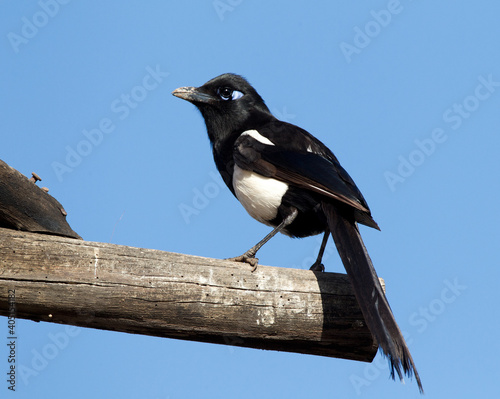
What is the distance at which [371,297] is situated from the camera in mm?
2715

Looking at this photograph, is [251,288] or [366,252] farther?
[366,252]

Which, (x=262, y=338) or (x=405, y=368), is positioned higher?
(x=405, y=368)

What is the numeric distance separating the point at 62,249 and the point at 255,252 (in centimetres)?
116

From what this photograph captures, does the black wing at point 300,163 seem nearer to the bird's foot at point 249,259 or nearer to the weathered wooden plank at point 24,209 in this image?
the bird's foot at point 249,259

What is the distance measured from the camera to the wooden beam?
2.47 m

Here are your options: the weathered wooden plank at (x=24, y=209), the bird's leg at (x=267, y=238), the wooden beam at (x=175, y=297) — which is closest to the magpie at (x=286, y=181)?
the bird's leg at (x=267, y=238)

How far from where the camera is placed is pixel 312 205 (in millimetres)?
3535

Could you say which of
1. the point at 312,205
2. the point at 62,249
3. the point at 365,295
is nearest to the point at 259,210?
the point at 312,205

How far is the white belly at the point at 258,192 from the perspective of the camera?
11.9 ft

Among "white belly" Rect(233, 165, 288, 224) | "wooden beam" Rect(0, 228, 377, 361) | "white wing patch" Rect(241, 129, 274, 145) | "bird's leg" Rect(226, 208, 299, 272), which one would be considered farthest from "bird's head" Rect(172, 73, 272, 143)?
"wooden beam" Rect(0, 228, 377, 361)

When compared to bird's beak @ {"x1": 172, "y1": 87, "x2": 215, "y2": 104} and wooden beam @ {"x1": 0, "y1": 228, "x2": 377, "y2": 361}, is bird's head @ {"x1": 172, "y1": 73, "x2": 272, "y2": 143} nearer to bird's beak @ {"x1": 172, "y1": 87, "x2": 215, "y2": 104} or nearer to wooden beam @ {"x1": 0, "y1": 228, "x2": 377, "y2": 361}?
bird's beak @ {"x1": 172, "y1": 87, "x2": 215, "y2": 104}

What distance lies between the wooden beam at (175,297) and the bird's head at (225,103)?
5.49 ft

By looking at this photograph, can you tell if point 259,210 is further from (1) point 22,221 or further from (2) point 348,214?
(1) point 22,221

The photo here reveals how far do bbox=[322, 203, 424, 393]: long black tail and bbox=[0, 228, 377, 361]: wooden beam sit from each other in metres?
0.13
